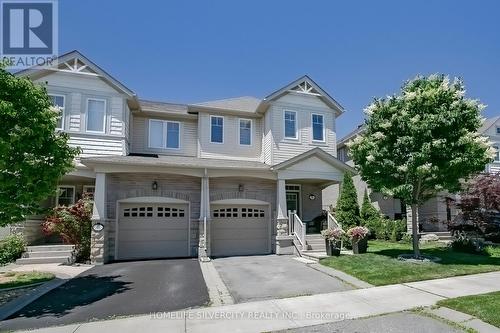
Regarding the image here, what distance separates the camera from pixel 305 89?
59.1ft

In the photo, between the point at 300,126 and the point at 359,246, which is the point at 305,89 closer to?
the point at 300,126

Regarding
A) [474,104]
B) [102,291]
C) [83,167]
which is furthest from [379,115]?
[83,167]

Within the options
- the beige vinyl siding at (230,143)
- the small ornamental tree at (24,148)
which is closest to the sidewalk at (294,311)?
the small ornamental tree at (24,148)

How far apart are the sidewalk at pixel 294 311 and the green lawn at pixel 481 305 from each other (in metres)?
0.36

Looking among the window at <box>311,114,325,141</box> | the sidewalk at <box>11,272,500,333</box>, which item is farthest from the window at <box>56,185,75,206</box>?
the window at <box>311,114,325,141</box>

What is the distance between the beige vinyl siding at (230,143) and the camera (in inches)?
683

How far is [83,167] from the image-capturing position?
46.9 ft

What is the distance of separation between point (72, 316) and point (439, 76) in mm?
13418

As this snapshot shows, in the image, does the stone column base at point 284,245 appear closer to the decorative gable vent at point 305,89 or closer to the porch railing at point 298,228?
the porch railing at point 298,228

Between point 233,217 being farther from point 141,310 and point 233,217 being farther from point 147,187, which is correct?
point 141,310

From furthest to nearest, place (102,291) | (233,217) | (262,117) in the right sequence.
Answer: (262,117)
(233,217)
(102,291)

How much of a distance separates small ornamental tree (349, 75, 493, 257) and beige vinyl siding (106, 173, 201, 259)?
773 cm

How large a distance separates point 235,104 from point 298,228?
801 cm

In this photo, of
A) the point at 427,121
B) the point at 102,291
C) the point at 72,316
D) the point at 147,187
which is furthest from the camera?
the point at 147,187
